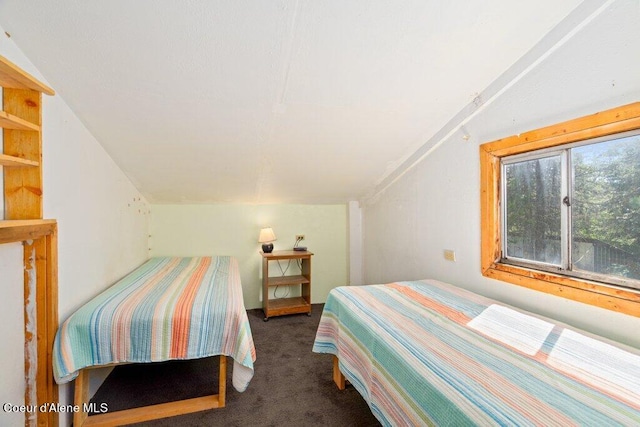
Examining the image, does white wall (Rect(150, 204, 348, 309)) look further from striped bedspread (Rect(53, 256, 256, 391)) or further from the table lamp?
striped bedspread (Rect(53, 256, 256, 391))

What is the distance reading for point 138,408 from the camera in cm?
177

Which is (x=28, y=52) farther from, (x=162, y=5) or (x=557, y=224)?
(x=557, y=224)

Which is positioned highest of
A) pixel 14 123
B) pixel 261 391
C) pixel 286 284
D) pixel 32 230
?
pixel 14 123

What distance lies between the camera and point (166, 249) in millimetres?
3453

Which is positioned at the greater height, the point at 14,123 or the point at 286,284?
the point at 14,123

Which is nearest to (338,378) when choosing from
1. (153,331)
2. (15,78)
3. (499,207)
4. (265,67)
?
(153,331)

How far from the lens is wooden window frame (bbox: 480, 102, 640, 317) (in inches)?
53.1

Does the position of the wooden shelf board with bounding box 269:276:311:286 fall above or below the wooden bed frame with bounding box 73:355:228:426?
above

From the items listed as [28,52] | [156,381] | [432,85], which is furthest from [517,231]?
[28,52]

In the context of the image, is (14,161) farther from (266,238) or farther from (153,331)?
(266,238)

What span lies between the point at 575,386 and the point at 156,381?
7.71 feet

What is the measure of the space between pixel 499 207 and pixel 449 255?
54 cm

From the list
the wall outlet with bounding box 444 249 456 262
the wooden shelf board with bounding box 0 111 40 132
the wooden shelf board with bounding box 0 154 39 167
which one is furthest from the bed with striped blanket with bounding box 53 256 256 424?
the wall outlet with bounding box 444 249 456 262

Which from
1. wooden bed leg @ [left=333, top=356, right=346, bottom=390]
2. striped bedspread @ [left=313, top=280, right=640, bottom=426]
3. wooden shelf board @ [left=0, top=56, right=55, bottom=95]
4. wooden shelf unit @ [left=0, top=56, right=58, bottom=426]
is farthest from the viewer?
wooden bed leg @ [left=333, top=356, right=346, bottom=390]
